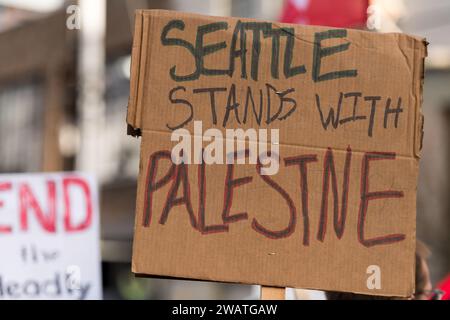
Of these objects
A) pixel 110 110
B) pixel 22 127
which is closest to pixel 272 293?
pixel 110 110

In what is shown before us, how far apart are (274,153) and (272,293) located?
1.15 ft

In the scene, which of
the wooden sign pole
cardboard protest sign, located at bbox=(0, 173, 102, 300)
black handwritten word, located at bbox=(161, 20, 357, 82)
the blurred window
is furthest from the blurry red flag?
the blurred window

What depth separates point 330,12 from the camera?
5523 millimetres

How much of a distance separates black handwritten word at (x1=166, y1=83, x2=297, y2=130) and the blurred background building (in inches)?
227

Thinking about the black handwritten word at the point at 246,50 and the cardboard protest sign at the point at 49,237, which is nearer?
the black handwritten word at the point at 246,50

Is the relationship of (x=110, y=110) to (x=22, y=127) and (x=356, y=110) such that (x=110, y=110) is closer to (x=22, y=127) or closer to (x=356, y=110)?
Answer: (x=22, y=127)

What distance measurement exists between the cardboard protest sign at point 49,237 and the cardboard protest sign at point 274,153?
154 centimetres

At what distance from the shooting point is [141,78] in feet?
7.38

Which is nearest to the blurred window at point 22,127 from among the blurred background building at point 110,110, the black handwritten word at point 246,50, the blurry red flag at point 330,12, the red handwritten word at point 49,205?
the blurred background building at point 110,110

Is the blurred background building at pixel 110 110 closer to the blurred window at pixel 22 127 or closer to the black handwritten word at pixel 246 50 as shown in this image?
the blurred window at pixel 22 127

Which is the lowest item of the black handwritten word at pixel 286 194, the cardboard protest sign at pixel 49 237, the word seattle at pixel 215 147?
the cardboard protest sign at pixel 49 237

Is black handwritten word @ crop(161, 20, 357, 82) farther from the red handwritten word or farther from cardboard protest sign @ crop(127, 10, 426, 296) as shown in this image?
the red handwritten word

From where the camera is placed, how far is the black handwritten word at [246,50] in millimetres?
2262

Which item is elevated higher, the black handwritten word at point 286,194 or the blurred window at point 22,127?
the blurred window at point 22,127
